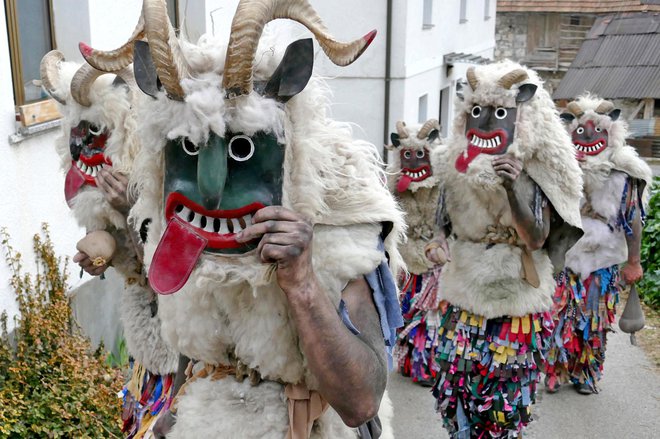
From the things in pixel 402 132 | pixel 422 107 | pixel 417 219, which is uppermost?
pixel 402 132

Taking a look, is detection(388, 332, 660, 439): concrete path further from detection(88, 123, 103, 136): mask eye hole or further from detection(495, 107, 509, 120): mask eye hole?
detection(88, 123, 103, 136): mask eye hole

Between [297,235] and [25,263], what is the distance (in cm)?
362

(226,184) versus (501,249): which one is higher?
(226,184)

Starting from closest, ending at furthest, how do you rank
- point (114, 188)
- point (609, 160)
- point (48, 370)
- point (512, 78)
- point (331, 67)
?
point (114, 188)
point (512, 78)
point (48, 370)
point (609, 160)
point (331, 67)

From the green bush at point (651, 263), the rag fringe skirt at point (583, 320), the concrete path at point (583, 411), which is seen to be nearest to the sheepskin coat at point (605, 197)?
the rag fringe skirt at point (583, 320)

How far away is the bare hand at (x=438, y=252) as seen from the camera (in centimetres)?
446

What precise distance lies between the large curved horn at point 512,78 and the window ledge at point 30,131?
300cm

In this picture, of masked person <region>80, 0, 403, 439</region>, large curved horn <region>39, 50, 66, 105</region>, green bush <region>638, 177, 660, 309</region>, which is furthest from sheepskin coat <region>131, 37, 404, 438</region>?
green bush <region>638, 177, 660, 309</region>

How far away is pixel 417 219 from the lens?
6461 millimetres

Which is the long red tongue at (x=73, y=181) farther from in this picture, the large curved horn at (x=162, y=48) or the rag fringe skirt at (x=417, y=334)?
the rag fringe skirt at (x=417, y=334)

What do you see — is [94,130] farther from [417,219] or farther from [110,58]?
[417,219]

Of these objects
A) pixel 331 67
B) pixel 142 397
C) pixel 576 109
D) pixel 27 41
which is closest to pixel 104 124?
pixel 142 397

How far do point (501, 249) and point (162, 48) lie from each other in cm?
308

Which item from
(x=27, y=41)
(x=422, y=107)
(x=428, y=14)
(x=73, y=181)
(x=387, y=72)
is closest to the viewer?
(x=73, y=181)
